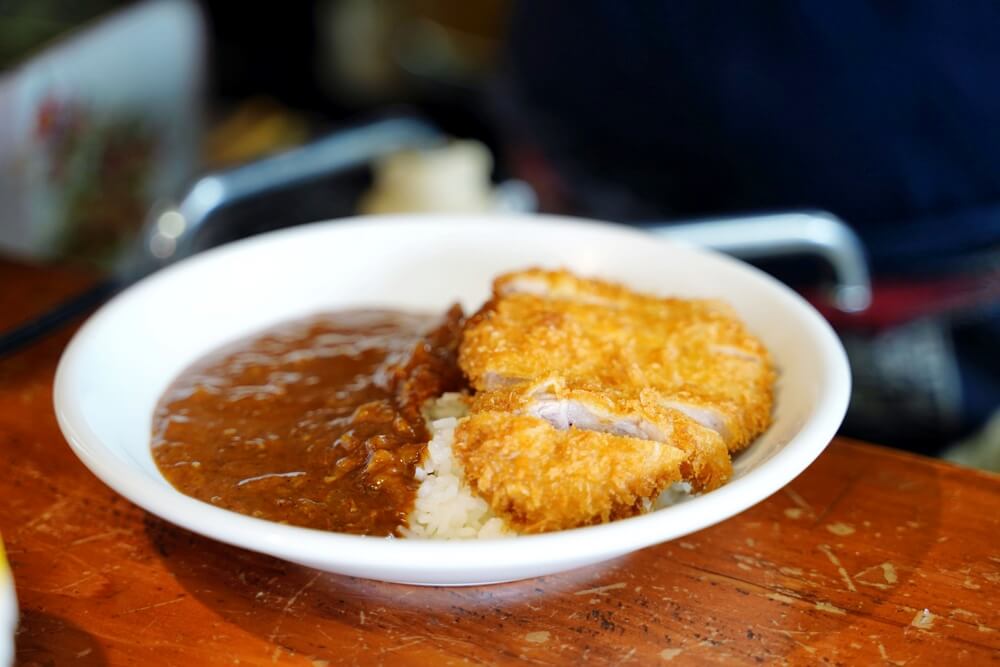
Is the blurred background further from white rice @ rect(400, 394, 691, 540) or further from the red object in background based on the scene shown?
white rice @ rect(400, 394, 691, 540)

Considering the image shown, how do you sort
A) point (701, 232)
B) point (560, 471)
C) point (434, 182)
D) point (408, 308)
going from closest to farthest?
1. point (560, 471)
2. point (408, 308)
3. point (701, 232)
4. point (434, 182)

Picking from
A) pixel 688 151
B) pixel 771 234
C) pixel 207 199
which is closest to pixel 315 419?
pixel 207 199

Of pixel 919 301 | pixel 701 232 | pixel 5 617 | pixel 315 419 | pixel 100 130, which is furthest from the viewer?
pixel 100 130

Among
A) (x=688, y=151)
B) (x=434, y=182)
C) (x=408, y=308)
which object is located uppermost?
(x=688, y=151)

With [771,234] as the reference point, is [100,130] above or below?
below

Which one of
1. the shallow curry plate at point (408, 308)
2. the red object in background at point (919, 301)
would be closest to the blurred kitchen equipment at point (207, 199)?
the shallow curry plate at point (408, 308)

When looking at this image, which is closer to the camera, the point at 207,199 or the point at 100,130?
the point at 207,199

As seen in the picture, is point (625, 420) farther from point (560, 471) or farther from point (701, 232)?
point (701, 232)

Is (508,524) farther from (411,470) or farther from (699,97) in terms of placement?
(699,97)
